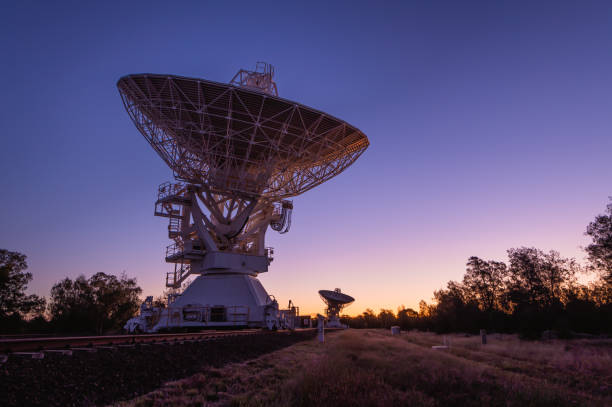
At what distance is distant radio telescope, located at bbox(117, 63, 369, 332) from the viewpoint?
2238cm

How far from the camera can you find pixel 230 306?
24.2 m

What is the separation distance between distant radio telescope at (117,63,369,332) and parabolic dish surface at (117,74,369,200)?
61 millimetres

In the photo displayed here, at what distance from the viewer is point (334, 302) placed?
1832 inches

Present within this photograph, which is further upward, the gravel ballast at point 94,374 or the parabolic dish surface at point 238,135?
the parabolic dish surface at point 238,135

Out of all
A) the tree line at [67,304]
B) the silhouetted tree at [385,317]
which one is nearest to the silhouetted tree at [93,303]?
the tree line at [67,304]

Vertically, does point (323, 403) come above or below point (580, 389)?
above

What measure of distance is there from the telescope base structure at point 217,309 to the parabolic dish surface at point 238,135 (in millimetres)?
6029

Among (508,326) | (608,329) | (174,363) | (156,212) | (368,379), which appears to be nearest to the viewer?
(368,379)

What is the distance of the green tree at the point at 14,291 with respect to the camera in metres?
28.7

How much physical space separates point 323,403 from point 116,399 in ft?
10.1

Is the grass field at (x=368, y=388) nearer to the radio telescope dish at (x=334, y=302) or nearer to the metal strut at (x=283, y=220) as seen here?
the metal strut at (x=283, y=220)

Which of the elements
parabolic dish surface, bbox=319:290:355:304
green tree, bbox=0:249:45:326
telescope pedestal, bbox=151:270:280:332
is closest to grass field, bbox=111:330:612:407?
telescope pedestal, bbox=151:270:280:332

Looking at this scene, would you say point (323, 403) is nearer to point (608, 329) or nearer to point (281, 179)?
point (281, 179)

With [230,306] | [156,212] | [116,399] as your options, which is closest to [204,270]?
[230,306]
